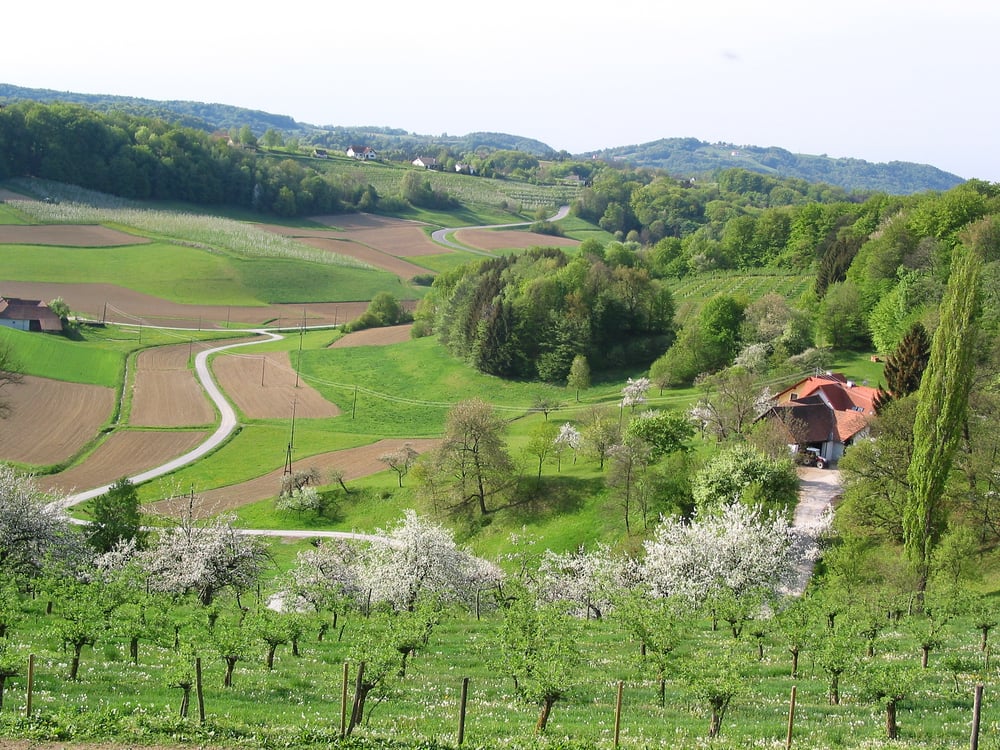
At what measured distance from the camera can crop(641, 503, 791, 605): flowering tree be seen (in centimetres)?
3472

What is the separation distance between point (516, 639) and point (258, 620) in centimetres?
751

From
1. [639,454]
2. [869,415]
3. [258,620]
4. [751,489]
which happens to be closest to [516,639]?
[258,620]

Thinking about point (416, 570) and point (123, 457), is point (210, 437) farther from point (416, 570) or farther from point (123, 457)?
point (416, 570)

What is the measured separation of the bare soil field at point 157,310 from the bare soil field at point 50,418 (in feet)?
112

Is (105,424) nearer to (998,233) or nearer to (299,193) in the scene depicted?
(998,233)

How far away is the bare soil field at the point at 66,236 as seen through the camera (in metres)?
131

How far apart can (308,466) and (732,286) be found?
59.0m

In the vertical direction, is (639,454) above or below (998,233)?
below

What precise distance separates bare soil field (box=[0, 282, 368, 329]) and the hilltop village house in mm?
77140

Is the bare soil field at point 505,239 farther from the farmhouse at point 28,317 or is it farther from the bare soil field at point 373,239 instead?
the farmhouse at point 28,317

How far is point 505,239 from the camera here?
7121 inches

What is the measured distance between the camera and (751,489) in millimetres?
41906

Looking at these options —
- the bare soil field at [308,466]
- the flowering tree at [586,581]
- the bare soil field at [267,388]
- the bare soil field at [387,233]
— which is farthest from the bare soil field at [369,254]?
the flowering tree at [586,581]

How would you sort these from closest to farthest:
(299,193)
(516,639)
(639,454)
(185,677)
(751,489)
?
(185,677), (516,639), (751,489), (639,454), (299,193)
